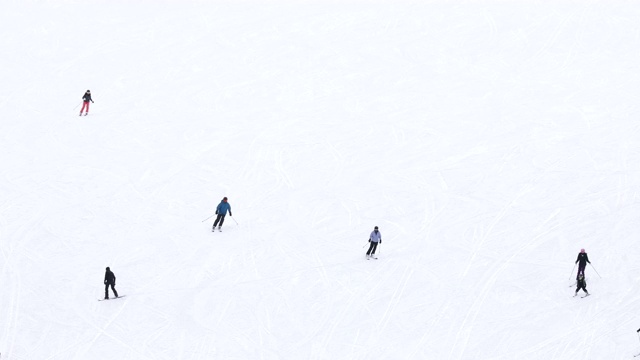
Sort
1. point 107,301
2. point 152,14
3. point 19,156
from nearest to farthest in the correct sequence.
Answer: point 107,301
point 19,156
point 152,14

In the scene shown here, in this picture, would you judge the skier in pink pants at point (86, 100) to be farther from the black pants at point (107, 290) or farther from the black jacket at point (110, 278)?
the black jacket at point (110, 278)

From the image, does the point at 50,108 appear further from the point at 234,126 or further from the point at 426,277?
the point at 426,277

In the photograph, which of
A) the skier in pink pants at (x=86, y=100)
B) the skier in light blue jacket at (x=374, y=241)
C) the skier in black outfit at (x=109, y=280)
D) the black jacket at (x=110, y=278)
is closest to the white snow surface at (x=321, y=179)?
the skier in light blue jacket at (x=374, y=241)

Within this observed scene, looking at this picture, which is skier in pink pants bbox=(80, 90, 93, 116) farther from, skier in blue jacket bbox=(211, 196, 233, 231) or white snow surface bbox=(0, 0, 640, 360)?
skier in blue jacket bbox=(211, 196, 233, 231)

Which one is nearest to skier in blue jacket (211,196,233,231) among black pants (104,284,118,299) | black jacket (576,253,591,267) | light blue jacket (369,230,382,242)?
black pants (104,284,118,299)

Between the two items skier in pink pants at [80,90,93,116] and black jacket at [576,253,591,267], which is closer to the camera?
black jacket at [576,253,591,267]

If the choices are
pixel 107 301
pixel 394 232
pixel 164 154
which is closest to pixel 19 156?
pixel 164 154
